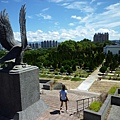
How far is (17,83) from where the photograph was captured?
679cm

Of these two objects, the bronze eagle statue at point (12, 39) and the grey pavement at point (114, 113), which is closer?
the bronze eagle statue at point (12, 39)

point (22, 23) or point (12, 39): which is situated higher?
point (22, 23)

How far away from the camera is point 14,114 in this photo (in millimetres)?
7012

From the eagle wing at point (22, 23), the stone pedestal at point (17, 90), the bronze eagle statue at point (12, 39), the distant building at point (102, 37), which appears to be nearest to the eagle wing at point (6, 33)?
the bronze eagle statue at point (12, 39)

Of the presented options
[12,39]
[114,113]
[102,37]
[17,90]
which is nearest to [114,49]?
[114,113]

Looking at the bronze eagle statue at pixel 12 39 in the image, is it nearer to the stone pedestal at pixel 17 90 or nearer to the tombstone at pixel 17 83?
the tombstone at pixel 17 83

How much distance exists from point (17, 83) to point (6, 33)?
2424mm

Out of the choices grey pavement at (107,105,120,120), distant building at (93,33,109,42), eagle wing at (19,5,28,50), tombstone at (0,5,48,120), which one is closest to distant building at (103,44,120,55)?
grey pavement at (107,105,120,120)

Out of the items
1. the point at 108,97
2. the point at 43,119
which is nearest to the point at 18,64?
the point at 43,119

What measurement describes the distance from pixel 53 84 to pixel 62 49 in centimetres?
4378

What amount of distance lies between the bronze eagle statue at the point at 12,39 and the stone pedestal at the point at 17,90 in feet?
2.35

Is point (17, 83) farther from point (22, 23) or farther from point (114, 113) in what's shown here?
point (114, 113)

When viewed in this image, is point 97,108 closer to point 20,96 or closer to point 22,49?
point 20,96

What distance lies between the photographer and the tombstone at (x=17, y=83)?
689 cm
